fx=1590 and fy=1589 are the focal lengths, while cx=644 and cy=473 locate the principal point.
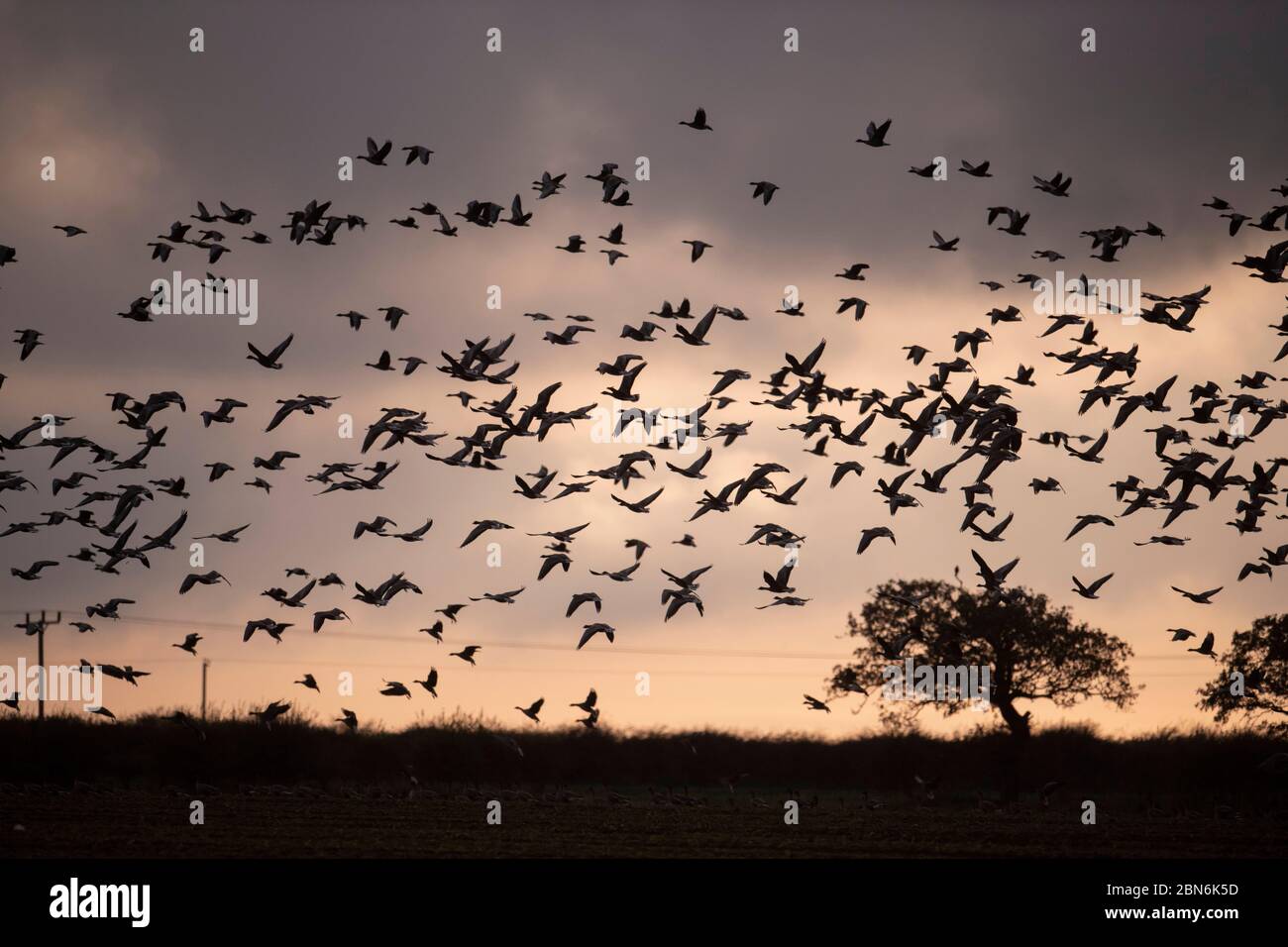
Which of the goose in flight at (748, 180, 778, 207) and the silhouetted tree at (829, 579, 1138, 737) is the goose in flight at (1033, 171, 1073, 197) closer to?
the goose in flight at (748, 180, 778, 207)

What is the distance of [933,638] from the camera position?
86.1 m

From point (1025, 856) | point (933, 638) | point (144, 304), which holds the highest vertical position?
point (144, 304)

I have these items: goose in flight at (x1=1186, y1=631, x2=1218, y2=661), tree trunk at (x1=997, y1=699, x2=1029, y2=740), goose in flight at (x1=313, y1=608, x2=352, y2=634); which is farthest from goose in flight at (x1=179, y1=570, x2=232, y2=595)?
tree trunk at (x1=997, y1=699, x2=1029, y2=740)

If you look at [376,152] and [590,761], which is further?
[590,761]

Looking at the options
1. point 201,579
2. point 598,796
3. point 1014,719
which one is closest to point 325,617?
point 201,579

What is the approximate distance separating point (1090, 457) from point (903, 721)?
1689 inches

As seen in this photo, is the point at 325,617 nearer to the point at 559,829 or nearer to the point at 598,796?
the point at 559,829
